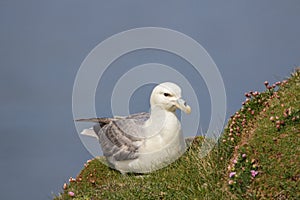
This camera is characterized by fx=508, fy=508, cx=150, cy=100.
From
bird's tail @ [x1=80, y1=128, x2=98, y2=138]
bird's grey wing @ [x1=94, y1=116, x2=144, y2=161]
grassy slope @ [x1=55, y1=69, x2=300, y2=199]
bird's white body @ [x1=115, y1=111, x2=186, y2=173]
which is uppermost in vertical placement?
bird's tail @ [x1=80, y1=128, x2=98, y2=138]

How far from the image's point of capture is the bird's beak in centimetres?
1095

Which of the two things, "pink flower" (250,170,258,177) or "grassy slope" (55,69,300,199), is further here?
"pink flower" (250,170,258,177)

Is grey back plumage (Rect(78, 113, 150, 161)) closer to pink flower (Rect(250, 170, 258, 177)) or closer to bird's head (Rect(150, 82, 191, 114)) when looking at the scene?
bird's head (Rect(150, 82, 191, 114))

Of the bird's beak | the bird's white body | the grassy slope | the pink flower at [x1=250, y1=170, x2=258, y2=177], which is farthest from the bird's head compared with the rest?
the pink flower at [x1=250, y1=170, x2=258, y2=177]

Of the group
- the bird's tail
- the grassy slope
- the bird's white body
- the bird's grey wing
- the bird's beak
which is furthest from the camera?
the bird's tail

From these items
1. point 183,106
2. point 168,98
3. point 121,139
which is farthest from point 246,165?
point 121,139

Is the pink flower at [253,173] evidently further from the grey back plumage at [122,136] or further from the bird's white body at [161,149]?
the grey back plumage at [122,136]

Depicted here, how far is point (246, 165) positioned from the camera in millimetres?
8523

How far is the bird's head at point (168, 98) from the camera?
11.2 m

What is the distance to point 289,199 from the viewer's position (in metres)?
7.82

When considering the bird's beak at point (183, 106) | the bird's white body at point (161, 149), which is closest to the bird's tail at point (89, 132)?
the bird's white body at point (161, 149)

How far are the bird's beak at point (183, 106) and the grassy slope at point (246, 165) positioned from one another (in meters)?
1.08

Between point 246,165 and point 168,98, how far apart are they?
10.9 feet

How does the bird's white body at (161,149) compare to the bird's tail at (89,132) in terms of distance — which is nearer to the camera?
the bird's white body at (161,149)
